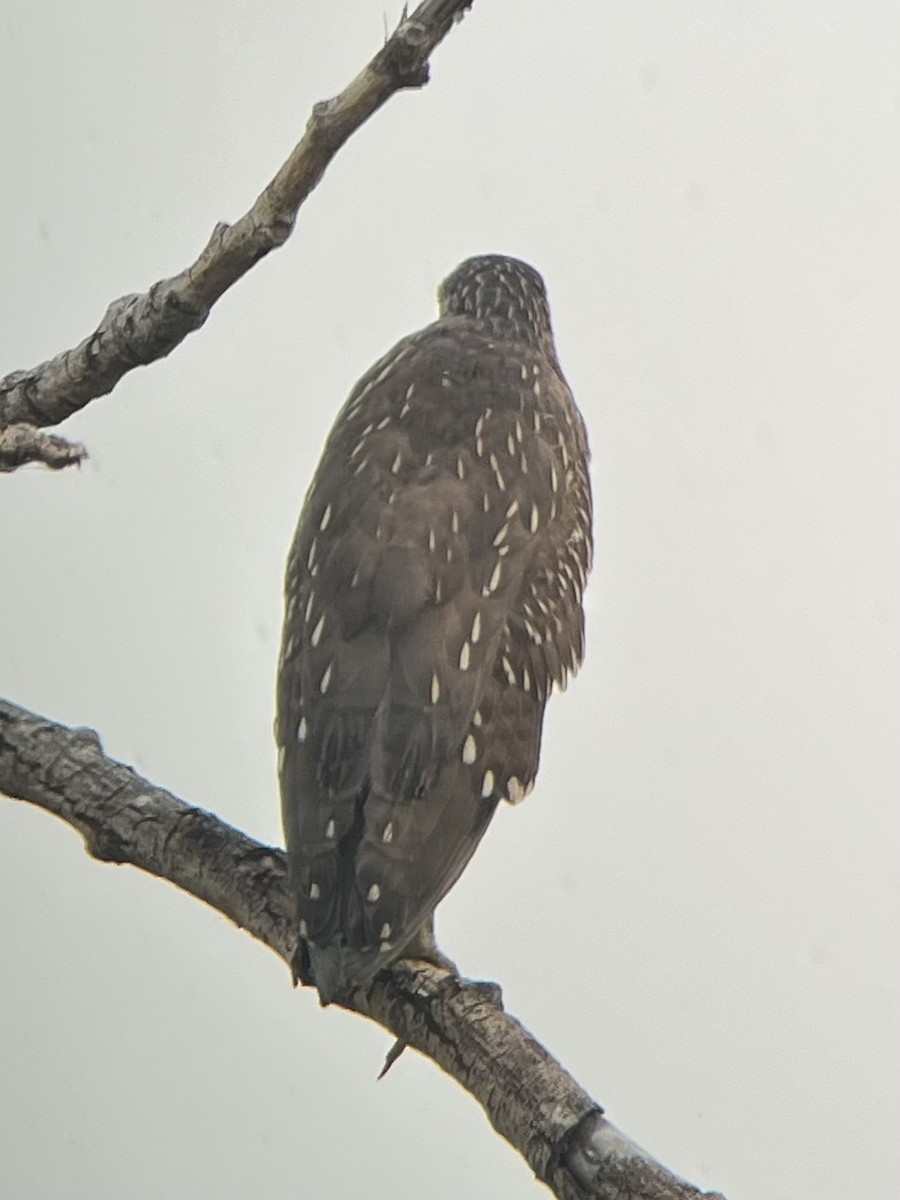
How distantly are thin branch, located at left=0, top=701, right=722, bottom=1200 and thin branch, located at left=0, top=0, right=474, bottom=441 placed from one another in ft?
1.77

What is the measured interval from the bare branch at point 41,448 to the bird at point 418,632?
0.41 meters

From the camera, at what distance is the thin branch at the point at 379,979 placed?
81.5 inches

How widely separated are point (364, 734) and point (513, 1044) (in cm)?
50

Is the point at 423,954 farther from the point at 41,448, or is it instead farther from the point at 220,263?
the point at 220,263

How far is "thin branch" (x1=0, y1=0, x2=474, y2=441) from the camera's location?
7.79 ft

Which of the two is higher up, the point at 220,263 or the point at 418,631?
the point at 220,263

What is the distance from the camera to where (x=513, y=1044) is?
7.28 ft

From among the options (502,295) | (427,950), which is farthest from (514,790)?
(502,295)

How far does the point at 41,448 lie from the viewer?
2637 mm

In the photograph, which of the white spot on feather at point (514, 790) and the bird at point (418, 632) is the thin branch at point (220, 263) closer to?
the bird at point (418, 632)

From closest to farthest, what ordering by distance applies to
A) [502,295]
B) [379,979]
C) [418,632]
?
[379,979] < [418,632] < [502,295]

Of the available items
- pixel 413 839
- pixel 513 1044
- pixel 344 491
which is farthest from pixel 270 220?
pixel 513 1044

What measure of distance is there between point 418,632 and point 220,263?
2.08 feet

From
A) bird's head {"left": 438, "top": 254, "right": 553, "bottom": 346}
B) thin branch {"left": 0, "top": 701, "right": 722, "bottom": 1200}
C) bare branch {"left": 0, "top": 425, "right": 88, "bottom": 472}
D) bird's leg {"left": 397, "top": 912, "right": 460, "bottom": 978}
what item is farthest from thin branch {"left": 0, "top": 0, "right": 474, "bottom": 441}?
bird's leg {"left": 397, "top": 912, "right": 460, "bottom": 978}
